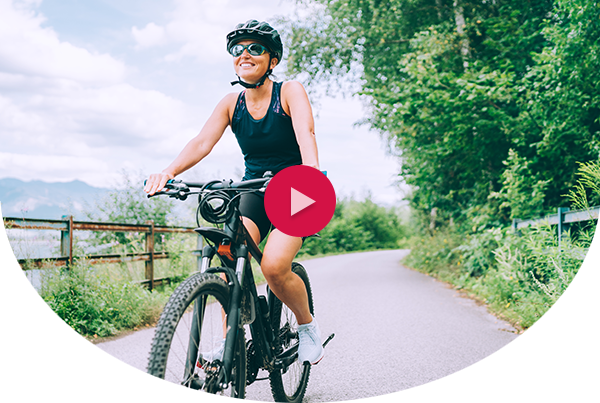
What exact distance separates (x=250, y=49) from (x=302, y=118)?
0.27 metres

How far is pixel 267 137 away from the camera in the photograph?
146cm

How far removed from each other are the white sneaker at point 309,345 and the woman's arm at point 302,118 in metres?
0.76

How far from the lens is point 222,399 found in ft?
4.04

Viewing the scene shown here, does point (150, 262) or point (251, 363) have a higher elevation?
point (150, 262)

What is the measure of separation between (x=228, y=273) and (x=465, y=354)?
164 cm

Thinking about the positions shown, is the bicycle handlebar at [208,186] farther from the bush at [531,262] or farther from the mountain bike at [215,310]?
the bush at [531,262]

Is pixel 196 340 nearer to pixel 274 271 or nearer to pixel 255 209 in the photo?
pixel 274 271

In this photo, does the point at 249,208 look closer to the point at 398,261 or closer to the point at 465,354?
the point at 465,354

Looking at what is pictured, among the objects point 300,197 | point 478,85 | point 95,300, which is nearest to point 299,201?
point 300,197

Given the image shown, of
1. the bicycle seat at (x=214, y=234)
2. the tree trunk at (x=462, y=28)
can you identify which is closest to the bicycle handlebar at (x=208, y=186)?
the bicycle seat at (x=214, y=234)

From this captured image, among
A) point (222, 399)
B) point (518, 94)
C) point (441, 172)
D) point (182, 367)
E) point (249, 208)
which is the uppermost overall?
point (518, 94)

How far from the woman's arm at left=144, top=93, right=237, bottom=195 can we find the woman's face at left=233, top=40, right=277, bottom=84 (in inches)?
5.7

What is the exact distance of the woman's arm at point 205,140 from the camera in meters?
1.41

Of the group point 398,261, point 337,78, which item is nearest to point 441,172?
point 337,78
